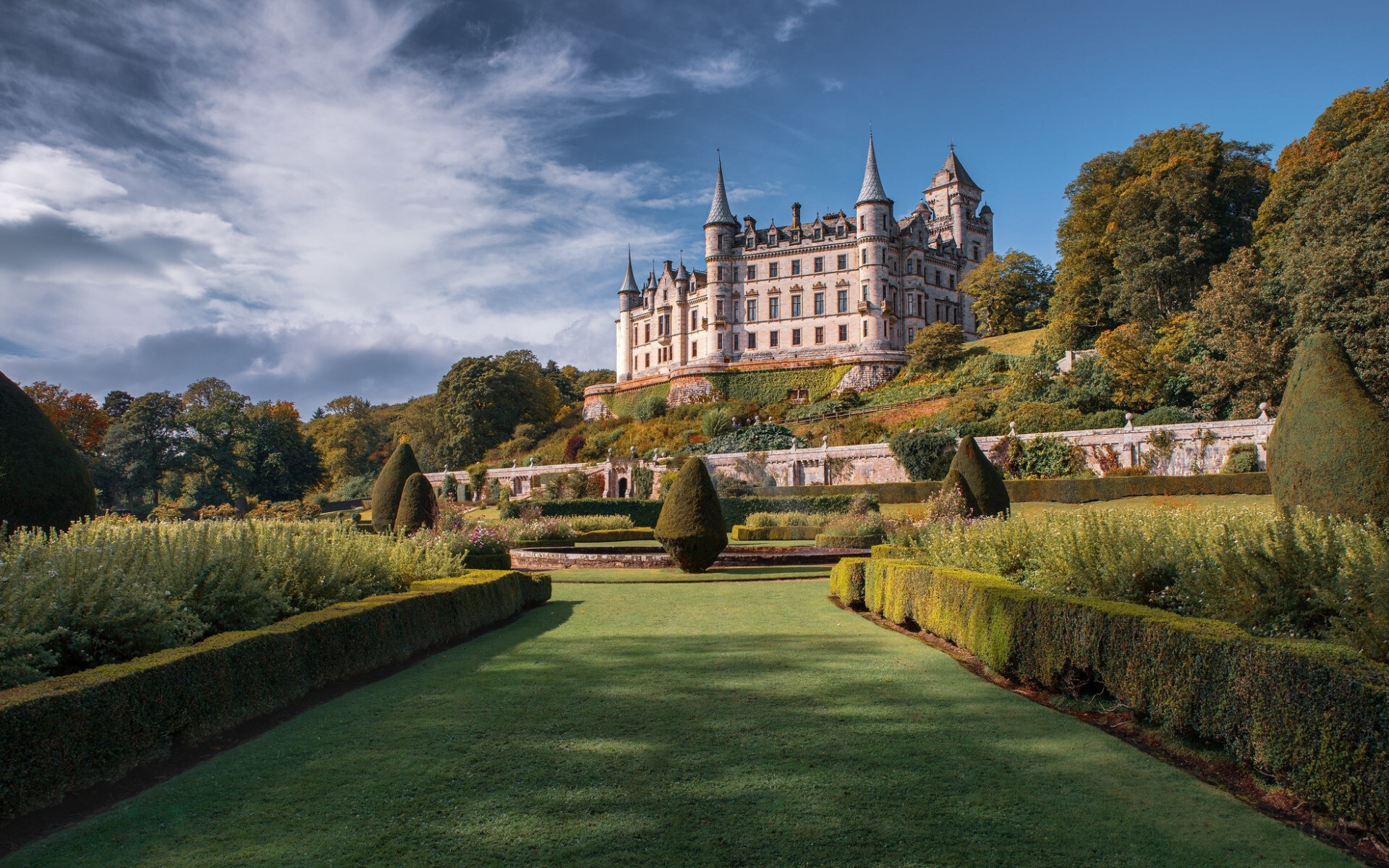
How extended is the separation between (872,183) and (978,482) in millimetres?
51661

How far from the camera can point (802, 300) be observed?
6538 cm

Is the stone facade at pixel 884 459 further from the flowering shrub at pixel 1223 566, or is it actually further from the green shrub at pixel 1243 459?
the flowering shrub at pixel 1223 566

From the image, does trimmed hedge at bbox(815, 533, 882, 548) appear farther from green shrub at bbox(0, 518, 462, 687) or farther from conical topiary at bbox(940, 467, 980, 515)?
green shrub at bbox(0, 518, 462, 687)

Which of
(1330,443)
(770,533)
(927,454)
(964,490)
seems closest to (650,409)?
(927,454)

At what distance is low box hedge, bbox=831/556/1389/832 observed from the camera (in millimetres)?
3625

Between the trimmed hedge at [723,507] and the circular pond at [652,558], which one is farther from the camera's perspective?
the trimmed hedge at [723,507]

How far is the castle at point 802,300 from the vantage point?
62812 mm

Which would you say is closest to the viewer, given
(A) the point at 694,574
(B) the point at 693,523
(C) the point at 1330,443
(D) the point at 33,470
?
(D) the point at 33,470

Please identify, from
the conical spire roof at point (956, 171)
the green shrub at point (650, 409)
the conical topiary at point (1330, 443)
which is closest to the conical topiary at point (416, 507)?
the conical topiary at point (1330, 443)

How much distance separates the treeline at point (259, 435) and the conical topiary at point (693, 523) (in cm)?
1921

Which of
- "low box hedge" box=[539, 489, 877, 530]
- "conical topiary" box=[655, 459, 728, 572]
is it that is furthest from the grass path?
"low box hedge" box=[539, 489, 877, 530]

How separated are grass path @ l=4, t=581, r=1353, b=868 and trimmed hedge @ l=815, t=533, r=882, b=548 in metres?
13.7

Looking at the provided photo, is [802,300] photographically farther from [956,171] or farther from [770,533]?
[770,533]

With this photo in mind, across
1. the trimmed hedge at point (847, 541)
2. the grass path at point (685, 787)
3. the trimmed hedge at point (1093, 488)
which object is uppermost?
the trimmed hedge at point (1093, 488)
